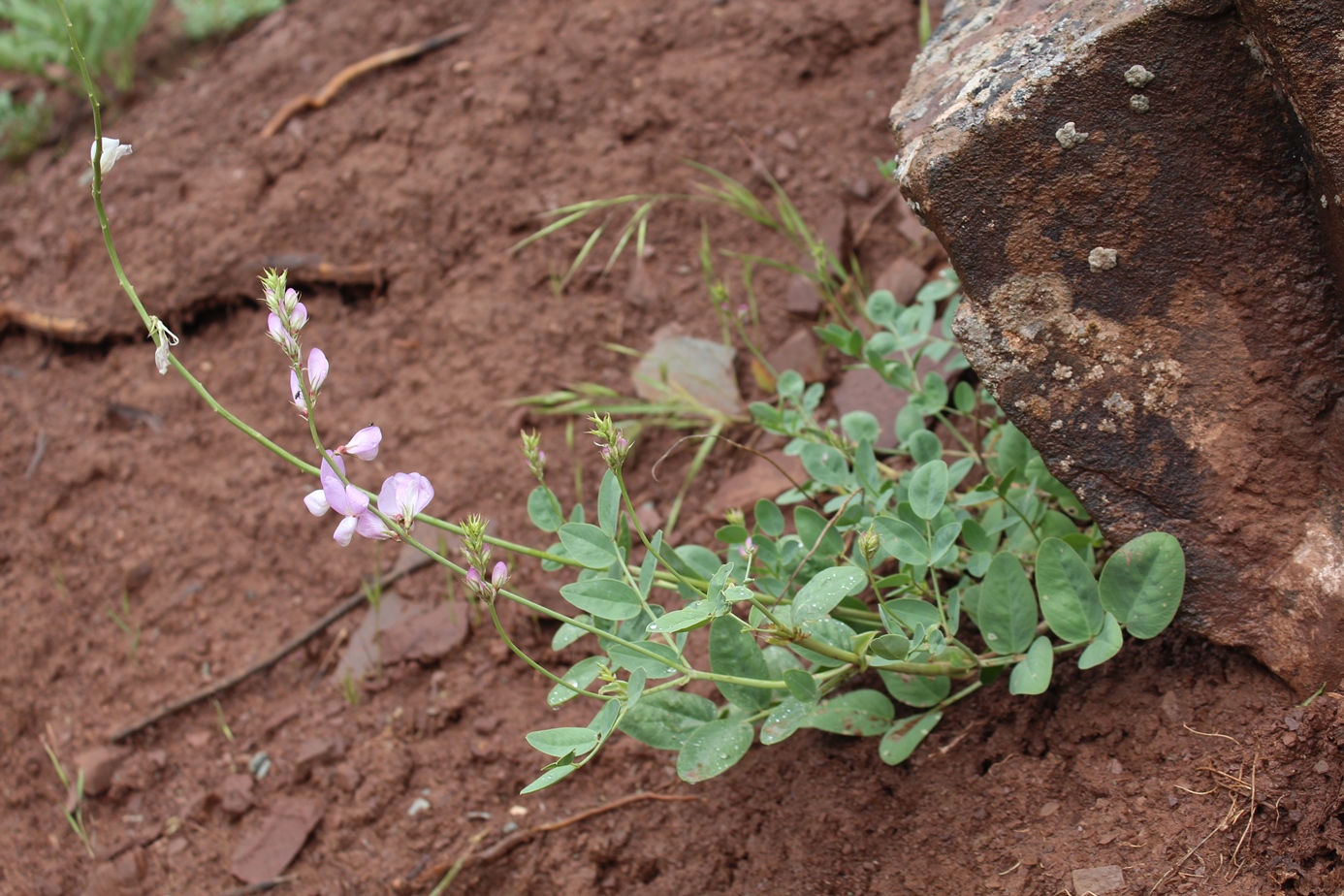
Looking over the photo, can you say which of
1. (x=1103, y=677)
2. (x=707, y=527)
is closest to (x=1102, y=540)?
(x=1103, y=677)

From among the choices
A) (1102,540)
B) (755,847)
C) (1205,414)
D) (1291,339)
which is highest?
(1291,339)

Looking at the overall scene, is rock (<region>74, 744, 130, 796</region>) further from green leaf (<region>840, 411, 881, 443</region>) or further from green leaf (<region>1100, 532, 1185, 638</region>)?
green leaf (<region>1100, 532, 1185, 638</region>)

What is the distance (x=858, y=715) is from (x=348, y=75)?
2967mm

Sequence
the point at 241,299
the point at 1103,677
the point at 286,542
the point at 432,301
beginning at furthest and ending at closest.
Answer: the point at 241,299
the point at 432,301
the point at 286,542
the point at 1103,677

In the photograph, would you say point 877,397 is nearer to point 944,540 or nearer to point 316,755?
Answer: point 944,540

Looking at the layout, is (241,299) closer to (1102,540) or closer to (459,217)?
(459,217)

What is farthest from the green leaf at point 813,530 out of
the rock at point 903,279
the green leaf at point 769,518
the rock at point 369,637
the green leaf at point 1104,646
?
the rock at point 369,637

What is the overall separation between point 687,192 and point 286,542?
4.87 ft

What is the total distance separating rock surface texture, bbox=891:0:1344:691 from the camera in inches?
56.6

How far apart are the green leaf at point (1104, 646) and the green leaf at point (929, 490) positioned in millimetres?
287

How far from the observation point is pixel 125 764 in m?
2.36

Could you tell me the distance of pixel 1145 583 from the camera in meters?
1.52

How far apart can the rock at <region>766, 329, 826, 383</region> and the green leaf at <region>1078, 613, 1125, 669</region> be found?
3.86 ft

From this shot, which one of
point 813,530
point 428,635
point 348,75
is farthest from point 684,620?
point 348,75
